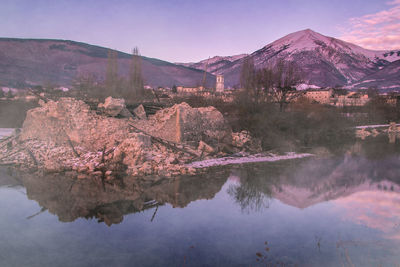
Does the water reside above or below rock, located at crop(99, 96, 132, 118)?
below

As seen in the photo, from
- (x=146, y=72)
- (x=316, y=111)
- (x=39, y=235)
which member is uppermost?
(x=146, y=72)

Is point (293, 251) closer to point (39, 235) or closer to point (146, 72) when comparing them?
point (39, 235)

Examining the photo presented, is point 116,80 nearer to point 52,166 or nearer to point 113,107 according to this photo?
point 113,107

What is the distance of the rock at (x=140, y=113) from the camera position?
37.4 ft

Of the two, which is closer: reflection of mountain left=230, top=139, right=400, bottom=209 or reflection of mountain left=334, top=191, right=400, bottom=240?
reflection of mountain left=334, top=191, right=400, bottom=240

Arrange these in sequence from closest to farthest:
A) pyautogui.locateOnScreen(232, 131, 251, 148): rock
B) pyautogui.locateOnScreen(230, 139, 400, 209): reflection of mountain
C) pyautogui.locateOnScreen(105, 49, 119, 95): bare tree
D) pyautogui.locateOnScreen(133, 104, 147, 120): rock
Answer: pyautogui.locateOnScreen(230, 139, 400, 209): reflection of mountain, pyautogui.locateOnScreen(133, 104, 147, 120): rock, pyautogui.locateOnScreen(232, 131, 251, 148): rock, pyautogui.locateOnScreen(105, 49, 119, 95): bare tree

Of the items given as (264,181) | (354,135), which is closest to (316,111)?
(354,135)

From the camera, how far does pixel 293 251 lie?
419 cm

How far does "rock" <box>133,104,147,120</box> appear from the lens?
11.4 metres

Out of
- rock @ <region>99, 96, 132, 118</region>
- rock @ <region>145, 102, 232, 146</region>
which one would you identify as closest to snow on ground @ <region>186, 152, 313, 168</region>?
rock @ <region>145, 102, 232, 146</region>

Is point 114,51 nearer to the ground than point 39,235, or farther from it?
farther from it

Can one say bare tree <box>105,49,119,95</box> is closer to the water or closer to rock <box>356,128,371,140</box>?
the water

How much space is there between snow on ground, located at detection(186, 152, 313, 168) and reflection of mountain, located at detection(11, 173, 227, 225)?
1.40 metres

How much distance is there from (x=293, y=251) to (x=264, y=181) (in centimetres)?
390
